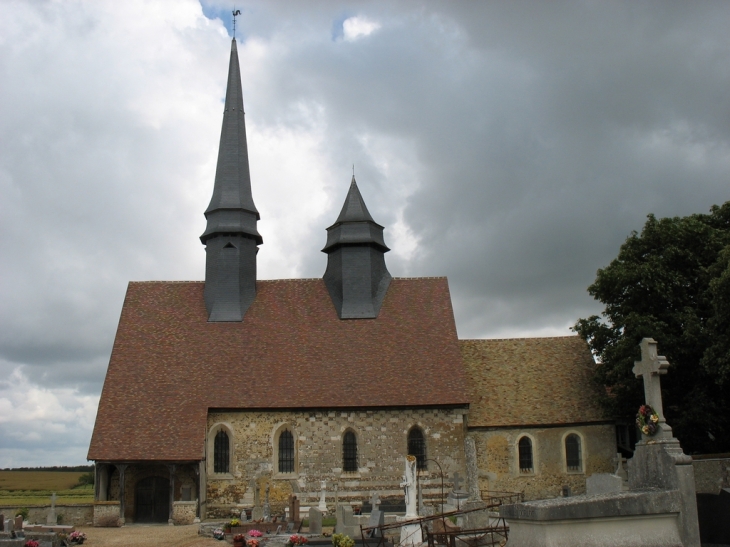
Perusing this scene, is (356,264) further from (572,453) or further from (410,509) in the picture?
(410,509)

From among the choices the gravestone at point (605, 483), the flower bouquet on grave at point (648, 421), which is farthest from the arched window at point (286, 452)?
the flower bouquet on grave at point (648, 421)

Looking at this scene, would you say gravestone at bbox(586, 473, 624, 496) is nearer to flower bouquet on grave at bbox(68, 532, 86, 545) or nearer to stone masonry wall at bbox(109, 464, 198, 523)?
flower bouquet on grave at bbox(68, 532, 86, 545)

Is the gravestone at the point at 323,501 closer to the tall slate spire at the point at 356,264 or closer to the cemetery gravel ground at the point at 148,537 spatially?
the cemetery gravel ground at the point at 148,537

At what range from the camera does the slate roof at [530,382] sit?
90.0 feet

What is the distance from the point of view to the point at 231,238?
99.1ft

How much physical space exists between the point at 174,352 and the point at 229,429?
3953mm

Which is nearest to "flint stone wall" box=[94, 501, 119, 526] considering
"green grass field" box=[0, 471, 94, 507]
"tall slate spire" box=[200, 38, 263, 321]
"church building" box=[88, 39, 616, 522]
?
"church building" box=[88, 39, 616, 522]

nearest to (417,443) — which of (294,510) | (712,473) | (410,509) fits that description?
(294,510)

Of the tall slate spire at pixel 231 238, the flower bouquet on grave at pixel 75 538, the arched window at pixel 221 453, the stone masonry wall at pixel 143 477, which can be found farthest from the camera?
the tall slate spire at pixel 231 238

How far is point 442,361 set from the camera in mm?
27984

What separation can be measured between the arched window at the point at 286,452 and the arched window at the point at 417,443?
4.23 metres

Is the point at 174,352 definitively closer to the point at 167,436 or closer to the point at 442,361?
the point at 167,436

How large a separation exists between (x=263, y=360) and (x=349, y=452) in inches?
186

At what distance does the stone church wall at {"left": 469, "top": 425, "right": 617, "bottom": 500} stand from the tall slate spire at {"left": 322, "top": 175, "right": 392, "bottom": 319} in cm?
677
